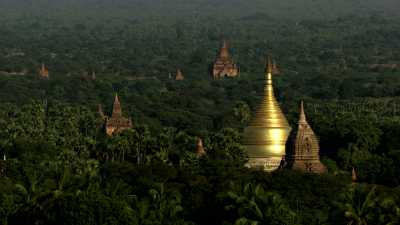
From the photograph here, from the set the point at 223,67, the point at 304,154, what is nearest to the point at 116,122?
the point at 304,154

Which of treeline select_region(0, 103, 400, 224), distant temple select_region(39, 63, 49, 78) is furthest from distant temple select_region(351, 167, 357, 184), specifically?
distant temple select_region(39, 63, 49, 78)

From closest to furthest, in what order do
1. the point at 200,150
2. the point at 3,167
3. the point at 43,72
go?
the point at 3,167 < the point at 200,150 < the point at 43,72

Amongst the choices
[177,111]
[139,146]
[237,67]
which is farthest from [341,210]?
[237,67]

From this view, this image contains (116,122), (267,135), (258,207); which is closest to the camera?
(258,207)

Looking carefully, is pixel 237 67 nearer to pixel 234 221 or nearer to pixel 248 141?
pixel 248 141

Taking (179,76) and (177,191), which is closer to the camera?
(177,191)

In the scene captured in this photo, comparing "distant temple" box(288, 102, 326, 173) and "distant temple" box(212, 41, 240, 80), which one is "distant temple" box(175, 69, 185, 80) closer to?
"distant temple" box(212, 41, 240, 80)

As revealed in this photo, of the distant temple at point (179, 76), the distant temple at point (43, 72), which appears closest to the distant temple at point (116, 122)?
the distant temple at point (43, 72)

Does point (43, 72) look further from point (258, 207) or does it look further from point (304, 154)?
point (258, 207)
